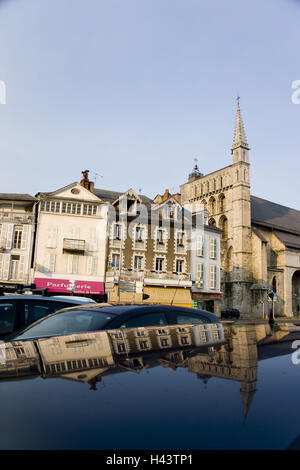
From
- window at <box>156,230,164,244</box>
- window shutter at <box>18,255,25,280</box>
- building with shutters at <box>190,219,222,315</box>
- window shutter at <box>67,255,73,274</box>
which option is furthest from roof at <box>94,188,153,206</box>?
window shutter at <box>18,255,25,280</box>

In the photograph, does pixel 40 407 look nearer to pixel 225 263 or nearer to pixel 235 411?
pixel 235 411

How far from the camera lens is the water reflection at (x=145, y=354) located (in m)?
2.06

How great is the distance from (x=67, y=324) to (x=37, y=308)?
2231mm

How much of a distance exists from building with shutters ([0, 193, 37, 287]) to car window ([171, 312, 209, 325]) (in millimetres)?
26918

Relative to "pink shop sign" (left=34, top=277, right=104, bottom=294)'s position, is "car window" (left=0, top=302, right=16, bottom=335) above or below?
below

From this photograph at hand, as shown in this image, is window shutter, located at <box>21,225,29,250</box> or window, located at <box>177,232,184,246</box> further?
window, located at <box>177,232,184,246</box>

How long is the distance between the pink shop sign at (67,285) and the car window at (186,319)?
1003 inches

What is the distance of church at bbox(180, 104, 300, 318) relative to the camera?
44.2 m

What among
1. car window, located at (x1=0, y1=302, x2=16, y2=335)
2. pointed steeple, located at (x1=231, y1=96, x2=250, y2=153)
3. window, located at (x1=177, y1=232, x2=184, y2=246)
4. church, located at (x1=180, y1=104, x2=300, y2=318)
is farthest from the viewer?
pointed steeple, located at (x1=231, y1=96, x2=250, y2=153)

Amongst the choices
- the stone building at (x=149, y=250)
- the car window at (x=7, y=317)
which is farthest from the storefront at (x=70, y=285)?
the car window at (x=7, y=317)

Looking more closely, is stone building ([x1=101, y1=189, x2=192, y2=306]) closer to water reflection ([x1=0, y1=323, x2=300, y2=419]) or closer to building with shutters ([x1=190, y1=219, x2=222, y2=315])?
building with shutters ([x1=190, y1=219, x2=222, y2=315])

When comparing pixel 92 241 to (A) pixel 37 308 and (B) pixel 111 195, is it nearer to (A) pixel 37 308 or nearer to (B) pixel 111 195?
(B) pixel 111 195
